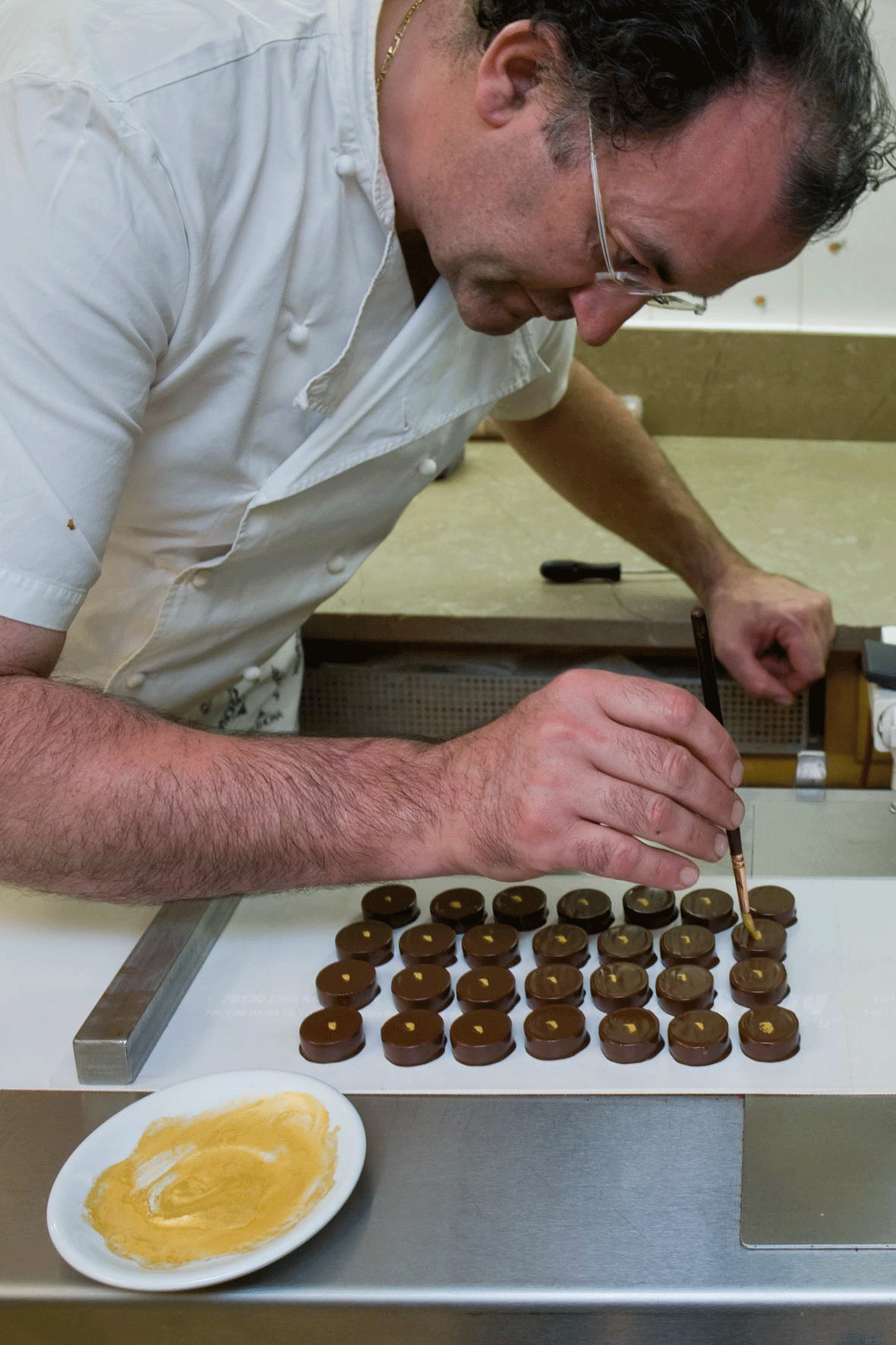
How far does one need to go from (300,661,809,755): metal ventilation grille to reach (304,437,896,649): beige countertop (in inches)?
2.8

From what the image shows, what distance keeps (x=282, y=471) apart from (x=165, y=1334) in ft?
2.88

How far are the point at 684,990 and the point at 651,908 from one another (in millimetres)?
143

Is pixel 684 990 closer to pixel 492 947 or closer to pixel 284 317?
pixel 492 947

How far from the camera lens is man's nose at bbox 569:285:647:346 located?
1279 millimetres

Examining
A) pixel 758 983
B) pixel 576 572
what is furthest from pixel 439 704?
pixel 758 983

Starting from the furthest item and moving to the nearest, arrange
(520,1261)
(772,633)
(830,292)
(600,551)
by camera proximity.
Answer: (830,292) < (600,551) < (772,633) < (520,1261)

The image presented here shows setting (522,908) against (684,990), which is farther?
(522,908)

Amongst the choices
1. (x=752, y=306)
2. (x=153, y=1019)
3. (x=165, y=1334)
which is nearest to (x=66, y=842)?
(x=153, y=1019)

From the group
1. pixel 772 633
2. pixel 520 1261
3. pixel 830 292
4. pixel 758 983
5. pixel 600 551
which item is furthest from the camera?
pixel 830 292

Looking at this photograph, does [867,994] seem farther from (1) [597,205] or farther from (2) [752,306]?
(2) [752,306]

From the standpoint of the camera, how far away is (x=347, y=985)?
1.13 meters

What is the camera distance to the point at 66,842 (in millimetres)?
1128

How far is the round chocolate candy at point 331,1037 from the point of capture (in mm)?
1057

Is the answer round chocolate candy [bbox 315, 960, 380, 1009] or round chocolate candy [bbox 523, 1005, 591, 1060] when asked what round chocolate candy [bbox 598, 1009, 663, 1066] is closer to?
round chocolate candy [bbox 523, 1005, 591, 1060]
